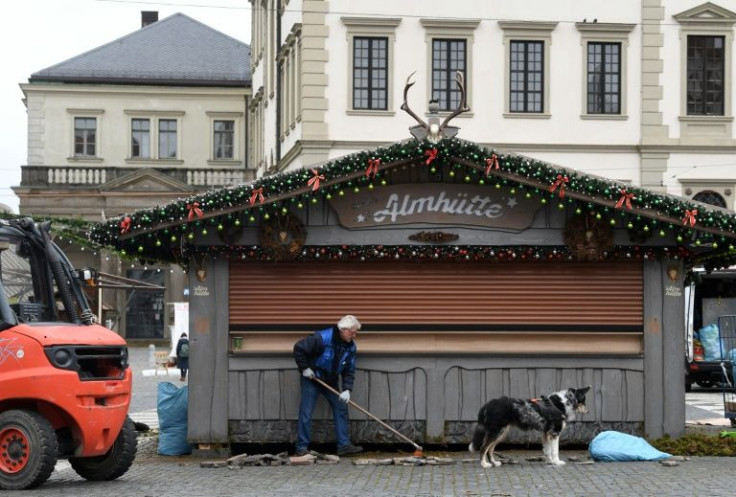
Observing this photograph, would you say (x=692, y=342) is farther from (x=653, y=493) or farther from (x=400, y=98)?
(x=653, y=493)

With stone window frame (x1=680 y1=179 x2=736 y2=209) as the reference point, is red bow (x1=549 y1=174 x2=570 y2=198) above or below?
below

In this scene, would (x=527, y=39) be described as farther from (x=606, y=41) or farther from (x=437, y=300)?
(x=437, y=300)

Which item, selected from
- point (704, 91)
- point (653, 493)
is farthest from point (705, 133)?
point (653, 493)

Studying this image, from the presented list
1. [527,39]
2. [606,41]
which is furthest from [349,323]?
[606,41]

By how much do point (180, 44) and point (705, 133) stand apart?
36652mm

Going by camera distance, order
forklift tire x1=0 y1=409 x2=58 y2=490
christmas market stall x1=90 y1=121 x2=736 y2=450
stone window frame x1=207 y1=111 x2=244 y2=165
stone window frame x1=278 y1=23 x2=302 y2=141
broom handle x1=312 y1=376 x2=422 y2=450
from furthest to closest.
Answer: stone window frame x1=207 y1=111 x2=244 y2=165 → stone window frame x1=278 y1=23 x2=302 y2=141 → christmas market stall x1=90 y1=121 x2=736 y2=450 → broom handle x1=312 y1=376 x2=422 y2=450 → forklift tire x1=0 y1=409 x2=58 y2=490

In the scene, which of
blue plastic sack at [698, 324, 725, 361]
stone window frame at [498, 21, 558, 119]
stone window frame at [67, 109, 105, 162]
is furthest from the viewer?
stone window frame at [67, 109, 105, 162]

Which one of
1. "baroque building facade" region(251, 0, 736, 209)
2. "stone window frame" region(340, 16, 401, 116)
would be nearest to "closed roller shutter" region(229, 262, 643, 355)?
"baroque building facade" region(251, 0, 736, 209)

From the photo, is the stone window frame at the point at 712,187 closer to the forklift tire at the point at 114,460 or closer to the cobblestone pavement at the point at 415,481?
the cobblestone pavement at the point at 415,481

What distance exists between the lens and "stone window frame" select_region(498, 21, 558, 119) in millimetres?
46656

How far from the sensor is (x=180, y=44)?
254 ft

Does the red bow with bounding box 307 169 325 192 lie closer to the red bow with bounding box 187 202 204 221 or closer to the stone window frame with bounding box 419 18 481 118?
the red bow with bounding box 187 202 204 221

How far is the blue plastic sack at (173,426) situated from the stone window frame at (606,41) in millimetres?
29627

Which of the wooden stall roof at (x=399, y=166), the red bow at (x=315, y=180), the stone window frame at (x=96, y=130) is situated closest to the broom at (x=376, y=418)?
the wooden stall roof at (x=399, y=166)
